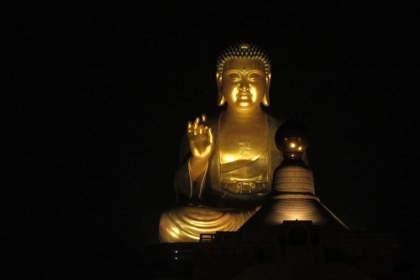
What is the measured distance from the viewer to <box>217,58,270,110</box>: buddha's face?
8.91m

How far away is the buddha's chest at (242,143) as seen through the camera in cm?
878

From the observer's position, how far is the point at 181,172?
8.51m

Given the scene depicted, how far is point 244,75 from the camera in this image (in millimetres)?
8938

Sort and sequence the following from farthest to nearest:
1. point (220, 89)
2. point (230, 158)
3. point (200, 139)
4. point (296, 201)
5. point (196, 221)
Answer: point (220, 89) < point (230, 158) < point (200, 139) < point (196, 221) < point (296, 201)

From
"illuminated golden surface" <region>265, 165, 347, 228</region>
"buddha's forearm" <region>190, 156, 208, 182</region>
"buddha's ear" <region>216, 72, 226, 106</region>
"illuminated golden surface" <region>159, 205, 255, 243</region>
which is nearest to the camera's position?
"illuminated golden surface" <region>265, 165, 347, 228</region>

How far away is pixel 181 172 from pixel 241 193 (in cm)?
69

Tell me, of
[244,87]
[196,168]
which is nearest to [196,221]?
[196,168]

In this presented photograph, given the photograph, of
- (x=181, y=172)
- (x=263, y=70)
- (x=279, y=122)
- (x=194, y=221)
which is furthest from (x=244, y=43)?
(x=194, y=221)

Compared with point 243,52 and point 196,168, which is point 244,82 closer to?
point 243,52

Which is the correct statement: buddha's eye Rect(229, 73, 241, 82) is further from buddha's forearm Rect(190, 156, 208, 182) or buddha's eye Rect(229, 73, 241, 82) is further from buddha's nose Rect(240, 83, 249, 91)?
buddha's forearm Rect(190, 156, 208, 182)

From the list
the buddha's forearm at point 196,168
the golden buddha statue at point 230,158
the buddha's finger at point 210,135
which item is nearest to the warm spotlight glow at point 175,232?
the golden buddha statue at point 230,158

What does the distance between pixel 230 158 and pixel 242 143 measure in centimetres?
22

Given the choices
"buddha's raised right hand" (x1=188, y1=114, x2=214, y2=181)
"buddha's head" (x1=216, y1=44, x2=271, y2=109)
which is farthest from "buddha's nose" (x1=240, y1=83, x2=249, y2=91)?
"buddha's raised right hand" (x1=188, y1=114, x2=214, y2=181)

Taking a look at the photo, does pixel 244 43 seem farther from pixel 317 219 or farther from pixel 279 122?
pixel 317 219
